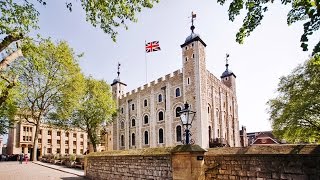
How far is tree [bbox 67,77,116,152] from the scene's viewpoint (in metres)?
34.6

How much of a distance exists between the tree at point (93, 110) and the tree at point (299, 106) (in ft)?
70.2

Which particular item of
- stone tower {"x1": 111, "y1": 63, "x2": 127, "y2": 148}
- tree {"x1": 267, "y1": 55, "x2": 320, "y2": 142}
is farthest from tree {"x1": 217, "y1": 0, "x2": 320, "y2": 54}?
stone tower {"x1": 111, "y1": 63, "x2": 127, "y2": 148}

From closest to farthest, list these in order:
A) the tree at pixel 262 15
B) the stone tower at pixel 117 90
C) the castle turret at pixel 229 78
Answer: the tree at pixel 262 15
the castle turret at pixel 229 78
the stone tower at pixel 117 90

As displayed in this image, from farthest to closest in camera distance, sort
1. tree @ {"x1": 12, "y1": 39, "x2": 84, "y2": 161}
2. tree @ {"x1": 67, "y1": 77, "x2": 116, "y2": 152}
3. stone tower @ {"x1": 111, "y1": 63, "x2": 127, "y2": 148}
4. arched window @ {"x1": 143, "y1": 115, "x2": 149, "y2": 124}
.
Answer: stone tower @ {"x1": 111, "y1": 63, "x2": 127, "y2": 148} < arched window @ {"x1": 143, "y1": 115, "x2": 149, "y2": 124} < tree @ {"x1": 67, "y1": 77, "x2": 116, "y2": 152} < tree @ {"x1": 12, "y1": 39, "x2": 84, "y2": 161}

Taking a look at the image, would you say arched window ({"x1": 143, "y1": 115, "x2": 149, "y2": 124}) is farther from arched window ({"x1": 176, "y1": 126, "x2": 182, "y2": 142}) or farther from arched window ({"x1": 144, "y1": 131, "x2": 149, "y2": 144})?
arched window ({"x1": 176, "y1": 126, "x2": 182, "y2": 142})

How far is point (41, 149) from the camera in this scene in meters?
64.9

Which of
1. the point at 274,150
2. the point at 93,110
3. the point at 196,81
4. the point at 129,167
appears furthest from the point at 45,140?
the point at 274,150

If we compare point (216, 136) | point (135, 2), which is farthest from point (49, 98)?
point (135, 2)

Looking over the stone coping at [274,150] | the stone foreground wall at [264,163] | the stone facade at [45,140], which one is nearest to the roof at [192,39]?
the stone foreground wall at [264,163]

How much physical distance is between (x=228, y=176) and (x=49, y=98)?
29084mm

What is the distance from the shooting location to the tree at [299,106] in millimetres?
20750

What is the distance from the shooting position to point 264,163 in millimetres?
6480

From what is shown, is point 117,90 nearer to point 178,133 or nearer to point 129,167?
point 178,133

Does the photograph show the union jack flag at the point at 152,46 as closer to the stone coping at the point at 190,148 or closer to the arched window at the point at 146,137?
the arched window at the point at 146,137
